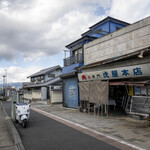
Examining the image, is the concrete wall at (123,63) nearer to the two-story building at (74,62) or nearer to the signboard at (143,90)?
the signboard at (143,90)

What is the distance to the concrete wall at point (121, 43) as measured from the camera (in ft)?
32.6

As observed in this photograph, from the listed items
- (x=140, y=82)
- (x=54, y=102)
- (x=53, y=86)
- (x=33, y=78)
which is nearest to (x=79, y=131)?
(x=140, y=82)

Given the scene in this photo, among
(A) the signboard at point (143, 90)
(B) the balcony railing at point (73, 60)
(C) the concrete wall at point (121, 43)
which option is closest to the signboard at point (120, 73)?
(A) the signboard at point (143, 90)

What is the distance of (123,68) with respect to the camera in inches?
408

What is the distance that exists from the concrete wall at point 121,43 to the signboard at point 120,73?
1532 mm

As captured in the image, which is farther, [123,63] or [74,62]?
[74,62]

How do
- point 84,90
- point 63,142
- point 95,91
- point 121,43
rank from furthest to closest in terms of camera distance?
point 84,90, point 95,91, point 121,43, point 63,142

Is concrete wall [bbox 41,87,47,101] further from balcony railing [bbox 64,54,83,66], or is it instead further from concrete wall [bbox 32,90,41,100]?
balcony railing [bbox 64,54,83,66]

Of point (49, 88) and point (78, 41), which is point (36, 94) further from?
point (78, 41)

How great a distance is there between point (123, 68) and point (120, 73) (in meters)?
0.53

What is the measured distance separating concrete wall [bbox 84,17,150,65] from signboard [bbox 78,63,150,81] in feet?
5.03

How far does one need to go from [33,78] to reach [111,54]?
37229 millimetres

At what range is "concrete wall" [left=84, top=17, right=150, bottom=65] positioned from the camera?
32.6 feet

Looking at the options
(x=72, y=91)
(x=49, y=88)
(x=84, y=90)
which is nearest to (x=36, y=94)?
(x=49, y=88)
